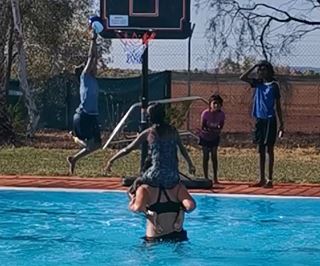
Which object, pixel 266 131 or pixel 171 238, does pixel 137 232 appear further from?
pixel 266 131

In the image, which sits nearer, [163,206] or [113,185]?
[163,206]

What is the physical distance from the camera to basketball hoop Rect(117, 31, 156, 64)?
12898 mm

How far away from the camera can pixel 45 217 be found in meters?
11.1

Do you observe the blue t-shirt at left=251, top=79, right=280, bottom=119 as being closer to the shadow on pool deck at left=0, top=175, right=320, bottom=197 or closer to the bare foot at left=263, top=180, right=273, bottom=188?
the bare foot at left=263, top=180, right=273, bottom=188

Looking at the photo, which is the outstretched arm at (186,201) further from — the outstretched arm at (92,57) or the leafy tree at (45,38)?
the leafy tree at (45,38)

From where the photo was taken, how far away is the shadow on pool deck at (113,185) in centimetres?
1245

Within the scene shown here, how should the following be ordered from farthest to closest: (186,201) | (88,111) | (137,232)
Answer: (88,111), (137,232), (186,201)

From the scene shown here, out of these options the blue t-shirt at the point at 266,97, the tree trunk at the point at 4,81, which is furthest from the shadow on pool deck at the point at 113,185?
the tree trunk at the point at 4,81

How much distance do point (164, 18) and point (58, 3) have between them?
11.7 meters

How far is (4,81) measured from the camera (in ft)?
73.8

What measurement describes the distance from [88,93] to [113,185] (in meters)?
1.34

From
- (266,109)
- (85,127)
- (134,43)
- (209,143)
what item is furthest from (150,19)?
(266,109)

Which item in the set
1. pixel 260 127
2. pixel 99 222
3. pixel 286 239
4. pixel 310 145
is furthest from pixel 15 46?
pixel 286 239

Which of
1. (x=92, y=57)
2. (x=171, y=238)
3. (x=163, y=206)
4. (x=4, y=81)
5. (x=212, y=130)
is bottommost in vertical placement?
(x=171, y=238)
